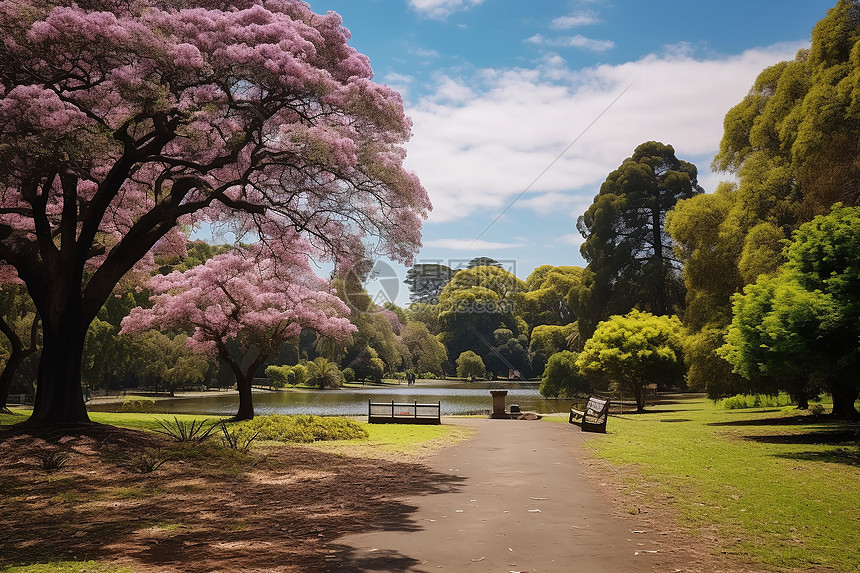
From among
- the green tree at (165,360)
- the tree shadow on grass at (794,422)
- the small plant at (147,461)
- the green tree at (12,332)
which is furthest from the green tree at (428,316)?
the small plant at (147,461)

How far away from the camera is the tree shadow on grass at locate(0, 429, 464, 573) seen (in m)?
6.61

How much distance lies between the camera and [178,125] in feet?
48.8

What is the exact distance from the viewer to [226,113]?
14.1 m

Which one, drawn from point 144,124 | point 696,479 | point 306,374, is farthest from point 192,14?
point 306,374

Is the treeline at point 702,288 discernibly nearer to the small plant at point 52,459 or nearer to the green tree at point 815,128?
the green tree at point 815,128

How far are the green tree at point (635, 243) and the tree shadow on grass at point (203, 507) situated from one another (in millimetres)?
40527

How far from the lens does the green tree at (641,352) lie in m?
30.8

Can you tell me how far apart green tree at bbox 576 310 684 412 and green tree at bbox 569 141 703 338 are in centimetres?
1769

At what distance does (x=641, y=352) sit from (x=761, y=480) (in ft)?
64.8

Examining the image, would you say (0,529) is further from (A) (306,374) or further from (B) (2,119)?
(A) (306,374)

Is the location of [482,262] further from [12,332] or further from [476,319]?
[12,332]

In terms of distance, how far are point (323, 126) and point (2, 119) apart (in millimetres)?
6049

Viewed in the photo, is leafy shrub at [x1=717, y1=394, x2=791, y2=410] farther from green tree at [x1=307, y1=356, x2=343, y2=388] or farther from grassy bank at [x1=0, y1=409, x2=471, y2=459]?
green tree at [x1=307, y1=356, x2=343, y2=388]

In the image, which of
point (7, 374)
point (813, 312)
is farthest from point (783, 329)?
point (7, 374)
